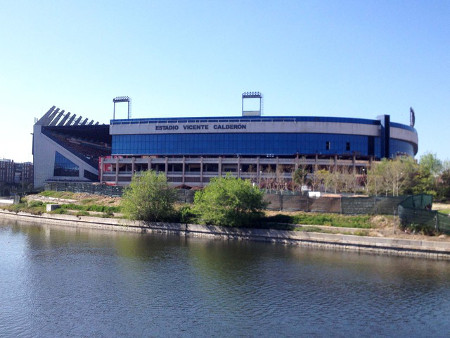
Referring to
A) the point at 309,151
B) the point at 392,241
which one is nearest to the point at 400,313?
the point at 392,241

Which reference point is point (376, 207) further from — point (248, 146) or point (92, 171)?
point (92, 171)

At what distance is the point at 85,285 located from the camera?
28188 mm

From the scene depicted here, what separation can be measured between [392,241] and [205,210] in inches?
800

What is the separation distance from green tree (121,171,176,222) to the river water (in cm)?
1257

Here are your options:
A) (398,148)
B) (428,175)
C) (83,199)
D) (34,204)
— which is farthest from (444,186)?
(34,204)

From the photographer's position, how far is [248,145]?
9362 centimetres

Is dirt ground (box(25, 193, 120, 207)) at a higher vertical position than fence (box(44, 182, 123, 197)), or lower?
lower

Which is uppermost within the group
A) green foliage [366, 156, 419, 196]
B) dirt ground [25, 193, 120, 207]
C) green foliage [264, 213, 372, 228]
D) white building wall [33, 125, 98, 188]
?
white building wall [33, 125, 98, 188]

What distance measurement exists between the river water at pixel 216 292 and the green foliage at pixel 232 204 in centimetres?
657

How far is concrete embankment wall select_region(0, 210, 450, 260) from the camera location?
3950 centimetres

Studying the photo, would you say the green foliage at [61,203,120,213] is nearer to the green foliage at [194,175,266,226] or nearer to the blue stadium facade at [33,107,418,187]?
the green foliage at [194,175,266,226]

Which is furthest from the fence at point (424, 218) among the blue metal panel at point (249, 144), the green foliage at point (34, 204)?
the green foliage at point (34, 204)

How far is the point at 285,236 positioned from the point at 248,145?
48.2 meters

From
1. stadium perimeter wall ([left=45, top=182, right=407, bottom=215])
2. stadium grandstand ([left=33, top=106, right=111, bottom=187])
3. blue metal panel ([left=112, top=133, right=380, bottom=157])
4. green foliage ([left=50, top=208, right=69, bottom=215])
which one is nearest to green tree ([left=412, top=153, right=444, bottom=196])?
blue metal panel ([left=112, top=133, right=380, bottom=157])
